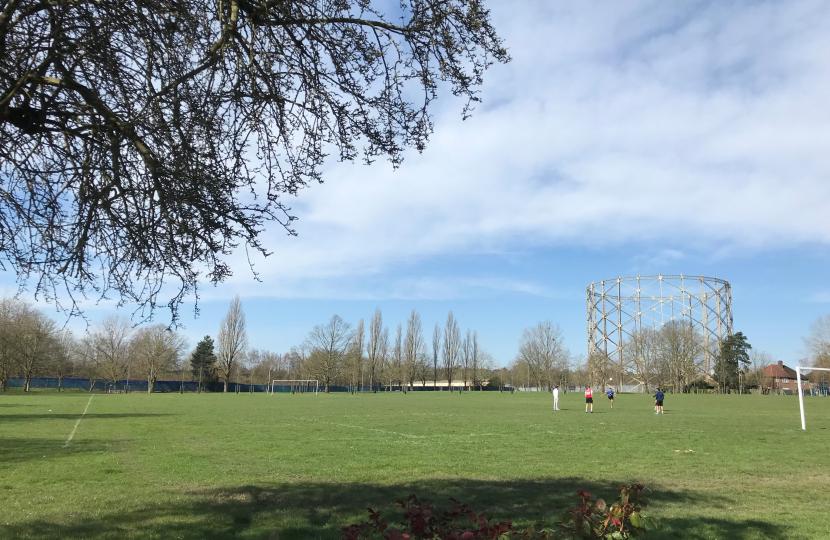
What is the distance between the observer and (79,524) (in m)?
7.21

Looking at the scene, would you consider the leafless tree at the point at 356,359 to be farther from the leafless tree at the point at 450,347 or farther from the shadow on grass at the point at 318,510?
the shadow on grass at the point at 318,510

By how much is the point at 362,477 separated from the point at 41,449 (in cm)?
903

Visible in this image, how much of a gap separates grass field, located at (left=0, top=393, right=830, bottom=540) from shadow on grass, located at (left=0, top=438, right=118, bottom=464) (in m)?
0.05

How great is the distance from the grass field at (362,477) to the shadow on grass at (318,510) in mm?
29

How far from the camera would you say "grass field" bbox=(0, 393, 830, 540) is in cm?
738

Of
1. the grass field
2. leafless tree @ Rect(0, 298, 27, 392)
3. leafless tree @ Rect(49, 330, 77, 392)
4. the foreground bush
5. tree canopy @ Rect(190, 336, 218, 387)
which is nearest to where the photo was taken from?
the foreground bush

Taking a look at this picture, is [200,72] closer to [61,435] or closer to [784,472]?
[784,472]

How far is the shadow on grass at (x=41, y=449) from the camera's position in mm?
12969

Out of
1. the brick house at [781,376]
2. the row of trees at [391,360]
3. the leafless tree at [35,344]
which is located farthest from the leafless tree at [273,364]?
the brick house at [781,376]

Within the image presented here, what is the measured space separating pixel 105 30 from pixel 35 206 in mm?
2121

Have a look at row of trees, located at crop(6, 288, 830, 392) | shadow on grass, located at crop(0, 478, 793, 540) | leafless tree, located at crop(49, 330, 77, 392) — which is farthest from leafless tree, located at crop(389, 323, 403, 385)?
shadow on grass, located at crop(0, 478, 793, 540)

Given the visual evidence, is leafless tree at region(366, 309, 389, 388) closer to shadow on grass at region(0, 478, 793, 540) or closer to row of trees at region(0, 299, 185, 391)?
row of trees at region(0, 299, 185, 391)

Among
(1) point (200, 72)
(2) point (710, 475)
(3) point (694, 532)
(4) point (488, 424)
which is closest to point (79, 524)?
(1) point (200, 72)

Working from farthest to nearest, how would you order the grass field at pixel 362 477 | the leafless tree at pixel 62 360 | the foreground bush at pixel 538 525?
the leafless tree at pixel 62 360 → the grass field at pixel 362 477 → the foreground bush at pixel 538 525
